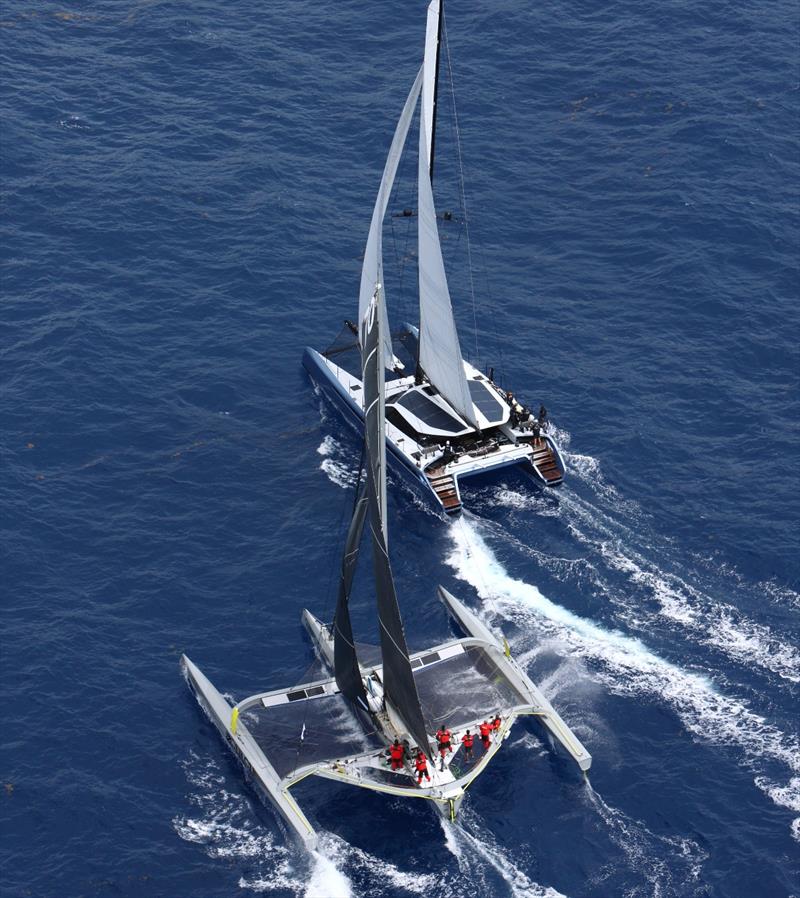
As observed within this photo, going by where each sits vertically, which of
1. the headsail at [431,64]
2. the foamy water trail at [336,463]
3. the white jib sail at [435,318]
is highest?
the headsail at [431,64]

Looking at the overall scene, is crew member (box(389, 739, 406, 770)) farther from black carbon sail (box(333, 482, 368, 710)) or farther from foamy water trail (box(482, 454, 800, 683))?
foamy water trail (box(482, 454, 800, 683))

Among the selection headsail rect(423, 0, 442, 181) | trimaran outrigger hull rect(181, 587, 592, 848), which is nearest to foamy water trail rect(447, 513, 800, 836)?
trimaran outrigger hull rect(181, 587, 592, 848)

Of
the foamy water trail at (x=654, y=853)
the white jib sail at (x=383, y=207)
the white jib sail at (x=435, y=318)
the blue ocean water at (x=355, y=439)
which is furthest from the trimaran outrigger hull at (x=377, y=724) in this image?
the white jib sail at (x=435, y=318)

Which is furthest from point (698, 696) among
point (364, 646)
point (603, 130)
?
point (603, 130)

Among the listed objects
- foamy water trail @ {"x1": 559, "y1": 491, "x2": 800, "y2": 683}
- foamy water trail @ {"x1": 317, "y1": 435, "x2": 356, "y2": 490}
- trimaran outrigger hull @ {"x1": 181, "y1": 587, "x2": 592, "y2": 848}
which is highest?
foamy water trail @ {"x1": 317, "y1": 435, "x2": 356, "y2": 490}

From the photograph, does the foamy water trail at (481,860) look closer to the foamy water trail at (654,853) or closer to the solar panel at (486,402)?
the foamy water trail at (654,853)

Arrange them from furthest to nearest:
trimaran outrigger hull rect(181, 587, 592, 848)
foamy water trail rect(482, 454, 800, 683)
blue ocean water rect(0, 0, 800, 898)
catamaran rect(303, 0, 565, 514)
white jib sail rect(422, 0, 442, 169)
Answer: catamaran rect(303, 0, 565, 514)
white jib sail rect(422, 0, 442, 169)
foamy water trail rect(482, 454, 800, 683)
blue ocean water rect(0, 0, 800, 898)
trimaran outrigger hull rect(181, 587, 592, 848)

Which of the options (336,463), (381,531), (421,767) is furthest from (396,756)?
(336,463)
